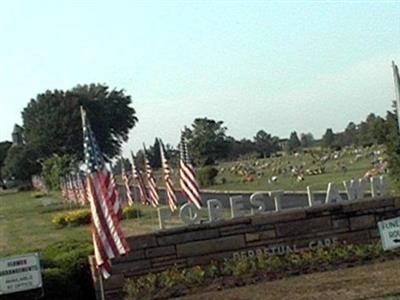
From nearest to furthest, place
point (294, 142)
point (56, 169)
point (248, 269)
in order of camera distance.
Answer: point (248, 269), point (56, 169), point (294, 142)

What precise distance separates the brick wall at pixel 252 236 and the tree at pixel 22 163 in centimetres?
8031

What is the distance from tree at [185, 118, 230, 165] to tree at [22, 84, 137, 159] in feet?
31.2

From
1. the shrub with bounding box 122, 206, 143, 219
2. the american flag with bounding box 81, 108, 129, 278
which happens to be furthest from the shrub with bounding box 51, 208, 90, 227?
the american flag with bounding box 81, 108, 129, 278

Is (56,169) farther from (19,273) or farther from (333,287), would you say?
(333,287)

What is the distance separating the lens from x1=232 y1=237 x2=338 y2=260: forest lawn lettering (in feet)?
47.1

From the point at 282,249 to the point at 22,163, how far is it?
86.4 meters

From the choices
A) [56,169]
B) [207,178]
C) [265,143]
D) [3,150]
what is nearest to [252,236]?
[207,178]

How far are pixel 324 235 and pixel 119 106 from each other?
8740 centimetres

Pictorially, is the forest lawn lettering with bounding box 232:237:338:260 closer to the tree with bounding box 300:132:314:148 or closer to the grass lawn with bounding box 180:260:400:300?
the grass lawn with bounding box 180:260:400:300

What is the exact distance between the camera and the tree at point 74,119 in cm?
8825

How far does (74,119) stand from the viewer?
294 ft

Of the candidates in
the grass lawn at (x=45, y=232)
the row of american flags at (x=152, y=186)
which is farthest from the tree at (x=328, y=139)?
the grass lawn at (x=45, y=232)

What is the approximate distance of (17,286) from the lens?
38.3 ft

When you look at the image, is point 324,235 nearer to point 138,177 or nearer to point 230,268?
point 230,268
